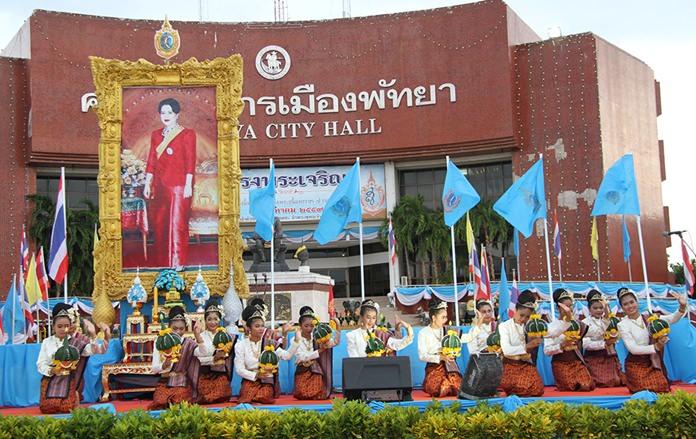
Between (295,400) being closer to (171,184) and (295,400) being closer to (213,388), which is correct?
(213,388)

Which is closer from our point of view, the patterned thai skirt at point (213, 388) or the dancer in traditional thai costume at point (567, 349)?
the dancer in traditional thai costume at point (567, 349)

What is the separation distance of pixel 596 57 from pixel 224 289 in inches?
1058

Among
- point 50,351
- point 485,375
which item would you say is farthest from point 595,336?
point 50,351

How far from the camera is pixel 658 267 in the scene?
40.3m

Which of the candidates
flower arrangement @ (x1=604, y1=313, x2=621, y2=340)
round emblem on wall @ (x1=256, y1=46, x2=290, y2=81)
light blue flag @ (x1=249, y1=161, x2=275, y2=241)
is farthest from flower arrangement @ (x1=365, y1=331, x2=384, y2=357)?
round emblem on wall @ (x1=256, y1=46, x2=290, y2=81)

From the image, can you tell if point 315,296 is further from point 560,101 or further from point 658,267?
point 658,267

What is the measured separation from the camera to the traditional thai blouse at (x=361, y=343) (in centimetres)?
1135

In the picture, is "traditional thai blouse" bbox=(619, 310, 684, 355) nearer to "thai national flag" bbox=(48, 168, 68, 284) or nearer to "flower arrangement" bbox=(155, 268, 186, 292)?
"flower arrangement" bbox=(155, 268, 186, 292)

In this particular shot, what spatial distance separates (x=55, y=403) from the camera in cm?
1084

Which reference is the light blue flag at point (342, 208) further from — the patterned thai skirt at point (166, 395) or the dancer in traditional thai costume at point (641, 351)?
the dancer in traditional thai costume at point (641, 351)

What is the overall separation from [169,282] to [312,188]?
24925 millimetres

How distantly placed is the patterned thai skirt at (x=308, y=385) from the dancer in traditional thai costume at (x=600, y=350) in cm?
360

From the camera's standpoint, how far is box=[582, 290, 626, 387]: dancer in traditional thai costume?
1135 cm

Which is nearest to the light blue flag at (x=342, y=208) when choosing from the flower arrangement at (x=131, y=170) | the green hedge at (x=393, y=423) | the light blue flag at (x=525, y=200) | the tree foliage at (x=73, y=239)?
the light blue flag at (x=525, y=200)
